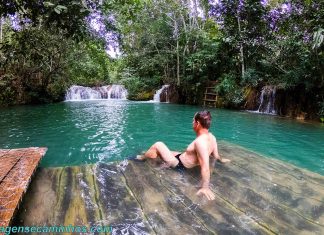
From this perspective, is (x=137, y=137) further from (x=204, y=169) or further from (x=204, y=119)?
(x=204, y=169)

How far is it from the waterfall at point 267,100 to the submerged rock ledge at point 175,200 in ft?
35.2

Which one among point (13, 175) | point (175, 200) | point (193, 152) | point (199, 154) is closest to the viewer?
point (175, 200)

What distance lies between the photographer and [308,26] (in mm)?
11078

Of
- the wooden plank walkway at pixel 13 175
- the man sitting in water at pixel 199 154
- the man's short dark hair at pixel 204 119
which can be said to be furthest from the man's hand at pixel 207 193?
the wooden plank walkway at pixel 13 175

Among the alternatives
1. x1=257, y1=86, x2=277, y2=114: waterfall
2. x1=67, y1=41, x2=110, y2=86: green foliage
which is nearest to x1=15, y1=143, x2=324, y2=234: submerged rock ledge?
x1=257, y1=86, x2=277, y2=114: waterfall

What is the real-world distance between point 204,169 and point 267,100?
1211cm

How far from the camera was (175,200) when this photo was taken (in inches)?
108

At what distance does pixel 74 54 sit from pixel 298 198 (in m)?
20.0

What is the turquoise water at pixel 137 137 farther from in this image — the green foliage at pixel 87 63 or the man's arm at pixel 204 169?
the green foliage at pixel 87 63

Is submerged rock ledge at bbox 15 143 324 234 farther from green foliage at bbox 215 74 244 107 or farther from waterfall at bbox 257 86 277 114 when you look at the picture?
green foliage at bbox 215 74 244 107

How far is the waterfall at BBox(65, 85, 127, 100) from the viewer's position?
77.9ft

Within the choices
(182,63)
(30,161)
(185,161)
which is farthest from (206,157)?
(182,63)

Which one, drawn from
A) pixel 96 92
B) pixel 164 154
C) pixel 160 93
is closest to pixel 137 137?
pixel 164 154

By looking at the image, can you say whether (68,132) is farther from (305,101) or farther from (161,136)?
(305,101)
